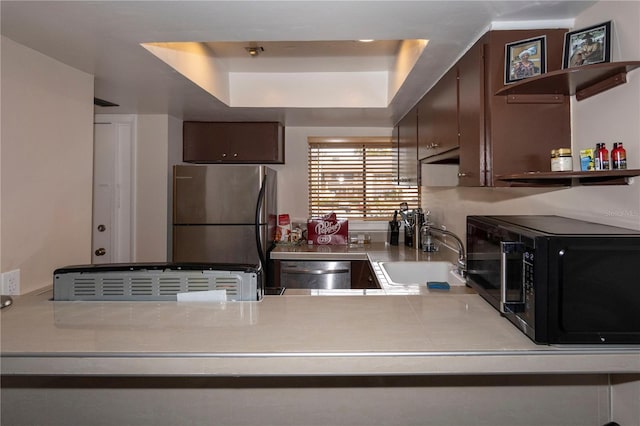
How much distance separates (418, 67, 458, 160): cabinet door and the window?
3.46 feet

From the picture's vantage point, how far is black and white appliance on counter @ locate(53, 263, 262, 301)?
1.36 m

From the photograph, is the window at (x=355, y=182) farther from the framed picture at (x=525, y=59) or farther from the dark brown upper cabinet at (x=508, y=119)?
the framed picture at (x=525, y=59)

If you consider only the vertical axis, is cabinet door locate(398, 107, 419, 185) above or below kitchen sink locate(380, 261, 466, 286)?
above

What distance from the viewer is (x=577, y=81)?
122 cm

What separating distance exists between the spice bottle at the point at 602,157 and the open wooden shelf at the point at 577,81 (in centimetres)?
22

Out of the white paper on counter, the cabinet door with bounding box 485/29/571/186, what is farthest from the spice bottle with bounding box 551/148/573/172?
the white paper on counter

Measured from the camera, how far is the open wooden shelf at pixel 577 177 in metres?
1.03

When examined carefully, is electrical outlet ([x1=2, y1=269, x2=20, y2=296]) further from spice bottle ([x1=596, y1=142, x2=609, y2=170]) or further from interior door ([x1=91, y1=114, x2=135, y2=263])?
spice bottle ([x1=596, y1=142, x2=609, y2=170])

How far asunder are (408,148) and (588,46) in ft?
5.33

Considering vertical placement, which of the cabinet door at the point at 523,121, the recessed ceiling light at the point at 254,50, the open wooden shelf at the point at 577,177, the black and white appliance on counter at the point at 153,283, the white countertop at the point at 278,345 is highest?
the recessed ceiling light at the point at 254,50

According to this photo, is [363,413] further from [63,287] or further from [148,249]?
[148,249]

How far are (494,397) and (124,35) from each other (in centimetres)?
212

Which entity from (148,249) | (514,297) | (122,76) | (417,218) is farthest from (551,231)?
(148,249)

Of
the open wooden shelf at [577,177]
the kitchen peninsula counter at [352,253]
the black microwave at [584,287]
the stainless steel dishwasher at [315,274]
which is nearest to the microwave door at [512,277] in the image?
the black microwave at [584,287]
